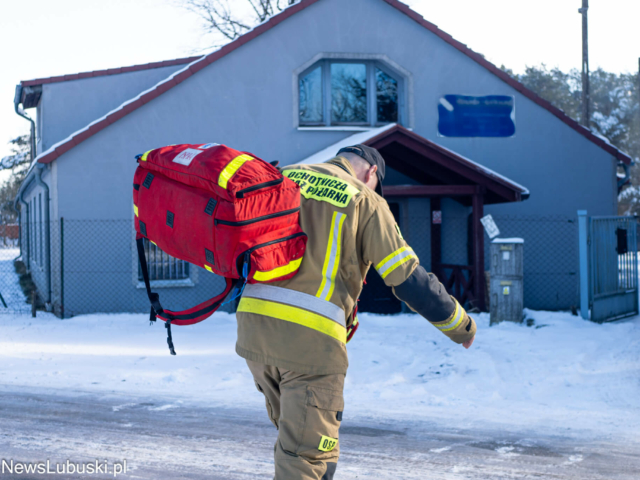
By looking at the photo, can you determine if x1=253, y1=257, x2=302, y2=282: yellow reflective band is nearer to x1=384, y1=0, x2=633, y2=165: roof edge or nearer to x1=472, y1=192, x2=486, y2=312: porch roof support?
x1=472, y1=192, x2=486, y2=312: porch roof support

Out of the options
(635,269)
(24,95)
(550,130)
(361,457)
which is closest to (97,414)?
(361,457)

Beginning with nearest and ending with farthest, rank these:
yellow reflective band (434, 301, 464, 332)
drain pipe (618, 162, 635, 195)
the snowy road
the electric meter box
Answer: yellow reflective band (434, 301, 464, 332)
the snowy road
the electric meter box
drain pipe (618, 162, 635, 195)

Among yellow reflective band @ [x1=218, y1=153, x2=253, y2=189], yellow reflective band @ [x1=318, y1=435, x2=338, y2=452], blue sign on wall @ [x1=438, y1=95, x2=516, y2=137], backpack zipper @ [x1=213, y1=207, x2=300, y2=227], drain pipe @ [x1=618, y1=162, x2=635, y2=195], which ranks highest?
blue sign on wall @ [x1=438, y1=95, x2=516, y2=137]

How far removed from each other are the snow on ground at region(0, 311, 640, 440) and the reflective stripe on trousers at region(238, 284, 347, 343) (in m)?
2.90

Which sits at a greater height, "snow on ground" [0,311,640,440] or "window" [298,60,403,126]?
"window" [298,60,403,126]

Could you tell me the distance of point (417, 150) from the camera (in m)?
10.6

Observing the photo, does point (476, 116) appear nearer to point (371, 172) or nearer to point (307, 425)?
point (371, 172)

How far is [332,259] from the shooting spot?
8.11 feet

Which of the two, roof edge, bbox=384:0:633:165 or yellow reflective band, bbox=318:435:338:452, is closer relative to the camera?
yellow reflective band, bbox=318:435:338:452

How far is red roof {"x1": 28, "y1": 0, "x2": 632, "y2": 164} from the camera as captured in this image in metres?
11.2

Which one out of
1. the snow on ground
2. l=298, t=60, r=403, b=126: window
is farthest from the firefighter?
l=298, t=60, r=403, b=126: window

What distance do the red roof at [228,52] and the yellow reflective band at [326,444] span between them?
10.2 metres

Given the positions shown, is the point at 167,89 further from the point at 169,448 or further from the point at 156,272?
the point at 169,448

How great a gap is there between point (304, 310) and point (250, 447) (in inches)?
91.6
